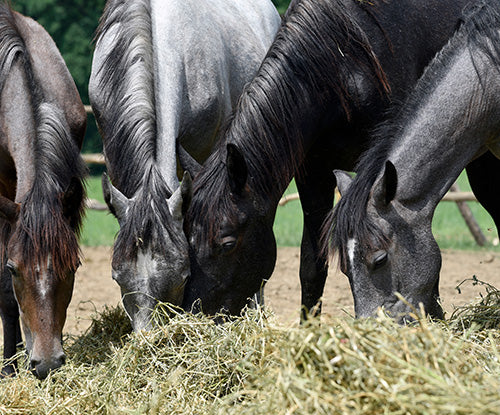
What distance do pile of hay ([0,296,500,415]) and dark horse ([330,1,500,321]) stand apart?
362 millimetres

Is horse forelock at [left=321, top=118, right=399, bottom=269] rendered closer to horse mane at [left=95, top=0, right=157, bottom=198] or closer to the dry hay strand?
the dry hay strand

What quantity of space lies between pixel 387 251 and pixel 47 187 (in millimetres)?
1808

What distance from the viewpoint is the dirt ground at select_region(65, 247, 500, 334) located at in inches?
240

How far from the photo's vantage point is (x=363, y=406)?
236 centimetres

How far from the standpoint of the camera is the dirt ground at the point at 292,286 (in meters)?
6.09

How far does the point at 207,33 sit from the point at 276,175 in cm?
141

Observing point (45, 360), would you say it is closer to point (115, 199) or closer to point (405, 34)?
point (115, 199)

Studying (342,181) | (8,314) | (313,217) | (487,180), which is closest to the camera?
(342,181)

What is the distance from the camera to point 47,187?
3.97 metres

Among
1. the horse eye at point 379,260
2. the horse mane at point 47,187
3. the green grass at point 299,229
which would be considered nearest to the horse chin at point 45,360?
the horse mane at point 47,187

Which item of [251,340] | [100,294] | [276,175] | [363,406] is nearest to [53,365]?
[251,340]

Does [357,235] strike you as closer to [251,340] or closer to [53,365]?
[251,340]

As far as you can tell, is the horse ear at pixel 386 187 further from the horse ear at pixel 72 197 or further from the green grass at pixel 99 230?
the green grass at pixel 99 230

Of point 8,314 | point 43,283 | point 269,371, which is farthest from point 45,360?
point 269,371
